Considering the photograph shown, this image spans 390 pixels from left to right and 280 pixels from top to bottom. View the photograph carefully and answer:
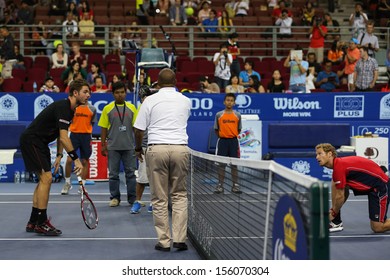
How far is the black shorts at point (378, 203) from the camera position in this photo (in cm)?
1060

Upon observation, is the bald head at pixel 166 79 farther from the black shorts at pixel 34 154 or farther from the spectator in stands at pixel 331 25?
the spectator in stands at pixel 331 25

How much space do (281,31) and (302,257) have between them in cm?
2027

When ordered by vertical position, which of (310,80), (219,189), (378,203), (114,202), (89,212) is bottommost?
(114,202)

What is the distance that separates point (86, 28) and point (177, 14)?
2811 mm

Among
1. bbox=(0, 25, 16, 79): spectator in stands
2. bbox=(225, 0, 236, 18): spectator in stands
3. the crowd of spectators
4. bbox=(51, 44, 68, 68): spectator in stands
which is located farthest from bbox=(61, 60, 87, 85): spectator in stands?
bbox=(225, 0, 236, 18): spectator in stands

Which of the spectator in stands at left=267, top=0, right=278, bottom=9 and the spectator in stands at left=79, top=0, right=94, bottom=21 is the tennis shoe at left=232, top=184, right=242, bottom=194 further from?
the spectator in stands at left=267, top=0, right=278, bottom=9

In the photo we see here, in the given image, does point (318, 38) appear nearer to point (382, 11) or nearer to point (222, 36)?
point (222, 36)

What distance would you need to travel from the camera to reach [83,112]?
15820 millimetres

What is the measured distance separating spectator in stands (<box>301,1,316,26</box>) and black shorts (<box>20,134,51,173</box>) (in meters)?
16.3

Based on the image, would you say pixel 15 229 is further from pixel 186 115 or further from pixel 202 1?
pixel 202 1

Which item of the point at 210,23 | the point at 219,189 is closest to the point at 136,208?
the point at 219,189

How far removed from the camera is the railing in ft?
78.3

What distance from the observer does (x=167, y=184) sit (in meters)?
9.30

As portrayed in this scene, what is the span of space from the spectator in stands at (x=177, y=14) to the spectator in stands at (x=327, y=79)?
17.1ft
